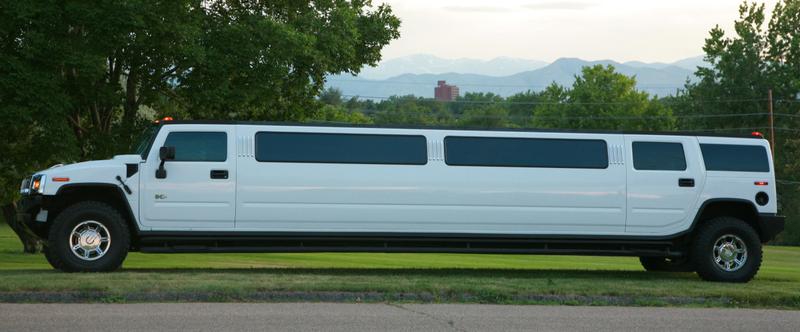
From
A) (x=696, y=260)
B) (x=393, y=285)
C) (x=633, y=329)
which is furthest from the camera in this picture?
(x=696, y=260)

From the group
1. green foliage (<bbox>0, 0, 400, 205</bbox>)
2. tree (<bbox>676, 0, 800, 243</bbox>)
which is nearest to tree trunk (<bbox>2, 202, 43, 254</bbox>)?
green foliage (<bbox>0, 0, 400, 205</bbox>)

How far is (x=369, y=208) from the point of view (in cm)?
1528

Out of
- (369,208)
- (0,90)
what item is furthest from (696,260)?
(0,90)

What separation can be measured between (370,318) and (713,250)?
22.8ft

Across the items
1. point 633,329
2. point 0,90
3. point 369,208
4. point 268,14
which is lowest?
point 633,329

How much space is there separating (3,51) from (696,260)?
16.8 meters

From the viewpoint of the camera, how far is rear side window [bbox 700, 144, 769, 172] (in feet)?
53.1

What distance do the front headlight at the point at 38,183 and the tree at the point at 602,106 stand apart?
9368 cm

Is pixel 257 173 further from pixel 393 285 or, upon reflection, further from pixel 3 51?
pixel 3 51

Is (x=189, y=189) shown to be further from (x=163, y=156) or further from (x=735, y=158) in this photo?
(x=735, y=158)

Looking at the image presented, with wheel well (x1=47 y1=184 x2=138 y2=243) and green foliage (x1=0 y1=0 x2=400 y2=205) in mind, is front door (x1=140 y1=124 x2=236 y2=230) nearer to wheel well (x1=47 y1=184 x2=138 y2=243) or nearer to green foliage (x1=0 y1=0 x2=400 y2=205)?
wheel well (x1=47 y1=184 x2=138 y2=243)

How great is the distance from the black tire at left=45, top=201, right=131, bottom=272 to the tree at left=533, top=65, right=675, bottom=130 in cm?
9353

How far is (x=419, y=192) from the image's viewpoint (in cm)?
1540

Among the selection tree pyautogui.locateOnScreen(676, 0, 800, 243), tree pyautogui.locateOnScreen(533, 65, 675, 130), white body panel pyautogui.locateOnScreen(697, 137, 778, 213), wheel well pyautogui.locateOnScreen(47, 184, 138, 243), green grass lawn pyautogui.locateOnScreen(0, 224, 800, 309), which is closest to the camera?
green grass lawn pyautogui.locateOnScreen(0, 224, 800, 309)
